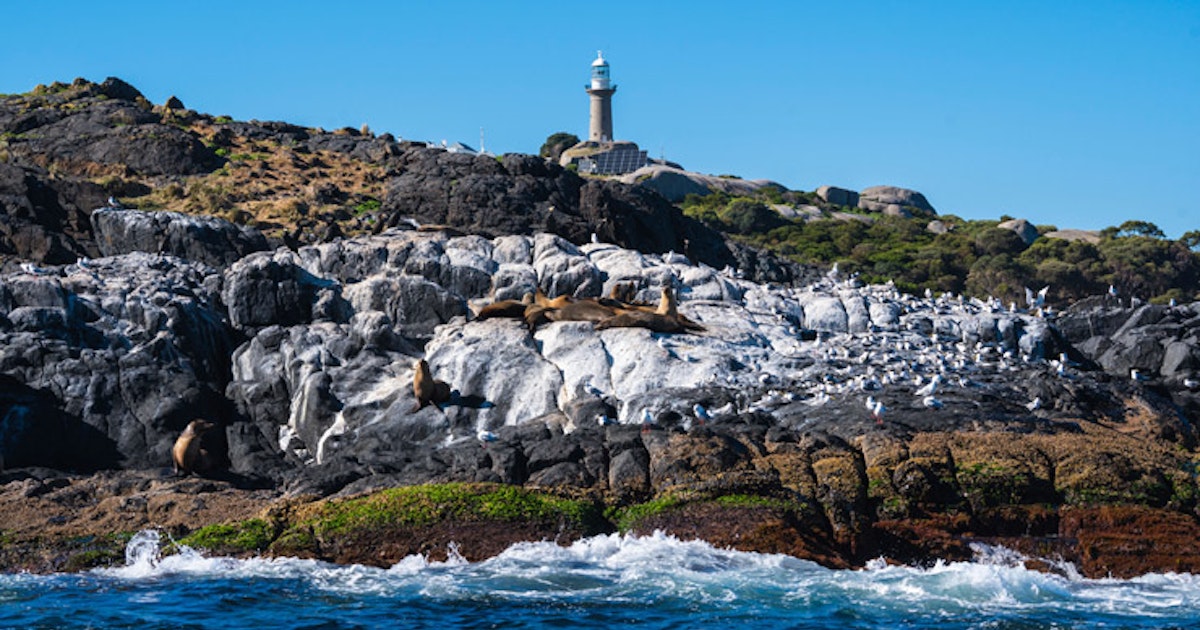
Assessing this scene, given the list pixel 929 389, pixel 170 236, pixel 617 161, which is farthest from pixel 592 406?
pixel 617 161

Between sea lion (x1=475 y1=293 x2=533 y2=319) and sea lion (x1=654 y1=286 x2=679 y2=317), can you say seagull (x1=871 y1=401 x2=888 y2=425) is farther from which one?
sea lion (x1=475 y1=293 x2=533 y2=319)

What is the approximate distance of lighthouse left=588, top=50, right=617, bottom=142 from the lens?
4513 inches

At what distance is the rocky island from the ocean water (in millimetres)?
687

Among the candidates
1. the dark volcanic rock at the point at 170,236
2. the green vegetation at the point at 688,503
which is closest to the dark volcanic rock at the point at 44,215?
the dark volcanic rock at the point at 170,236

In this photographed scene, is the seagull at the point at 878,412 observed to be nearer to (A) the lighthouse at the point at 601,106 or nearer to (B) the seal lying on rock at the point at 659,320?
(B) the seal lying on rock at the point at 659,320

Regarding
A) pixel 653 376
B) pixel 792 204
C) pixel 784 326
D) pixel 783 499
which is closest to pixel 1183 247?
pixel 792 204

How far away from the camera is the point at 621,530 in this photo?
24516 millimetres

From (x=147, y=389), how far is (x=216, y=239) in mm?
9831

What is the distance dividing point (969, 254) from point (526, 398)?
2083 inches

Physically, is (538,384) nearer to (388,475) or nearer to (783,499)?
(388,475)

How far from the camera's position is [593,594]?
2162 cm

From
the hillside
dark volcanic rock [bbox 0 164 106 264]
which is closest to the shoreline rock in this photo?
dark volcanic rock [bbox 0 164 106 264]

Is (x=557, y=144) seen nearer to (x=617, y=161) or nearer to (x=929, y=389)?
(x=617, y=161)

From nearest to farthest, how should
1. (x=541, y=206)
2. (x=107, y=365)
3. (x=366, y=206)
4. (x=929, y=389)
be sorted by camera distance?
(x=929, y=389), (x=107, y=365), (x=541, y=206), (x=366, y=206)
